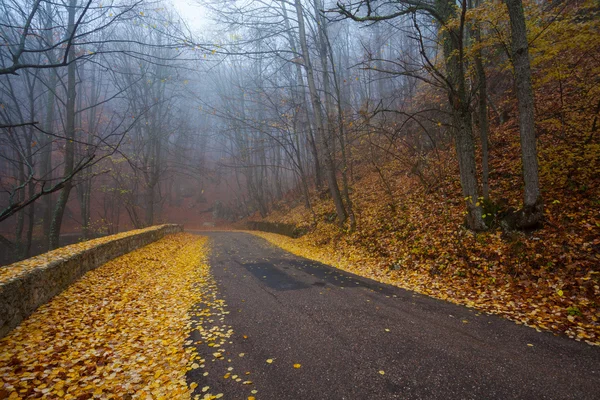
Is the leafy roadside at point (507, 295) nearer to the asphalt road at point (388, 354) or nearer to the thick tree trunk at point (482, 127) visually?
the asphalt road at point (388, 354)

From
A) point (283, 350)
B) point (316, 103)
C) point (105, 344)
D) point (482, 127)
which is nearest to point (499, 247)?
point (482, 127)

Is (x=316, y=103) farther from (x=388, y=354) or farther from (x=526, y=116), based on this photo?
(x=388, y=354)

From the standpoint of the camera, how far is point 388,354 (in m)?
3.29

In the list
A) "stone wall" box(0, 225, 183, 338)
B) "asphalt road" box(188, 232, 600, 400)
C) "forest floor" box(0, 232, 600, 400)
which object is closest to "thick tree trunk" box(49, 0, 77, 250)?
"stone wall" box(0, 225, 183, 338)

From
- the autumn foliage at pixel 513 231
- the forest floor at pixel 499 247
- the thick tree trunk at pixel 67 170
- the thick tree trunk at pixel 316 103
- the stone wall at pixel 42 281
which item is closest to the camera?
the stone wall at pixel 42 281

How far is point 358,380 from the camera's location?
2871 mm

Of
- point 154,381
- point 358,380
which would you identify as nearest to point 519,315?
point 358,380

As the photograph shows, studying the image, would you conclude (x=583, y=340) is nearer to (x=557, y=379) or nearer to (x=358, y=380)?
(x=557, y=379)

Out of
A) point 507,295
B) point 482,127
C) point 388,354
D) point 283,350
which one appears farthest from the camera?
point 482,127

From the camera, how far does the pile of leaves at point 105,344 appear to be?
2971mm

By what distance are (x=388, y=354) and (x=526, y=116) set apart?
223 inches

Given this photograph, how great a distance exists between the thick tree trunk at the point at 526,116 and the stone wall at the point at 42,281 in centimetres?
889

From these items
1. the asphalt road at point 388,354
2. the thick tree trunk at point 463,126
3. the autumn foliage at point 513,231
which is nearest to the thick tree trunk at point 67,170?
the autumn foliage at point 513,231

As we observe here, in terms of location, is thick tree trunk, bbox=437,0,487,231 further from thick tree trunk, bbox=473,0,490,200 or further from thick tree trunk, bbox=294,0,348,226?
thick tree trunk, bbox=294,0,348,226
